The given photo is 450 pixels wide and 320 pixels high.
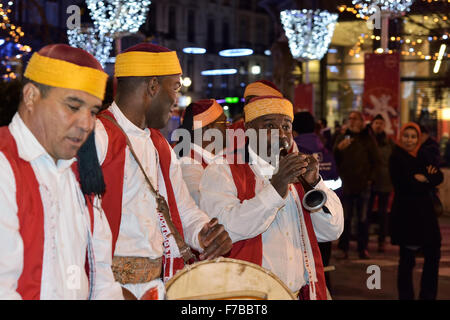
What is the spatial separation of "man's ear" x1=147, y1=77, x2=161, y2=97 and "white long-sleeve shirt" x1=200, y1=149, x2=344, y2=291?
696mm

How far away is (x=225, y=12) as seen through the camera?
82000mm

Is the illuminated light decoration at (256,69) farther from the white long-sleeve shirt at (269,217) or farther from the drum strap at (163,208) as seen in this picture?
the drum strap at (163,208)

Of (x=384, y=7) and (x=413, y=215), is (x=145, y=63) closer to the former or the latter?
(x=413, y=215)

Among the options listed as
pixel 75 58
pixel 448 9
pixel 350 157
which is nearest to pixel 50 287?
pixel 75 58

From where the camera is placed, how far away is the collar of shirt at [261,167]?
15.7 ft

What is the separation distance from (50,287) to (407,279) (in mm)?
6515

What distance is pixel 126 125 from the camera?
4.19 m

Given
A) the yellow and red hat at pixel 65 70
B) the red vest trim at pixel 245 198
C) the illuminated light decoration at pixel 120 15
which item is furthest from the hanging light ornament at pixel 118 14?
the yellow and red hat at pixel 65 70

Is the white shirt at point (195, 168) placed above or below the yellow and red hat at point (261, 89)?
below

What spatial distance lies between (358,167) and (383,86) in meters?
3.14

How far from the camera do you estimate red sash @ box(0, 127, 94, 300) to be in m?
2.71

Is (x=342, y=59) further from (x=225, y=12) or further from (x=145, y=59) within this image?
(x=225, y=12)

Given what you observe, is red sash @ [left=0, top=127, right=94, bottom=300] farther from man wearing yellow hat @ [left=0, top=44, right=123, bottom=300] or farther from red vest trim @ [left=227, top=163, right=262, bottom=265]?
red vest trim @ [left=227, top=163, right=262, bottom=265]

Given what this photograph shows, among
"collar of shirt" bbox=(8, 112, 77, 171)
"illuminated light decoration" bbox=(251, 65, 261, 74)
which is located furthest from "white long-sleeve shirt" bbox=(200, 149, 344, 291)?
"illuminated light decoration" bbox=(251, 65, 261, 74)
